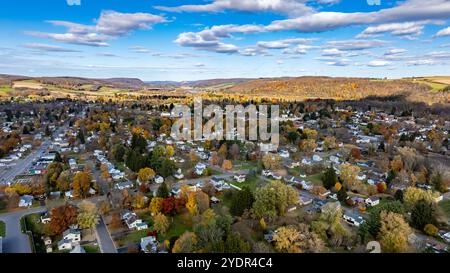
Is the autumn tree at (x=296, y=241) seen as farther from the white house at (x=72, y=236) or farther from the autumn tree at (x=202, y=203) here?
the white house at (x=72, y=236)

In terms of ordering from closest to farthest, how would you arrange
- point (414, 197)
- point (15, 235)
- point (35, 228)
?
point (15, 235) → point (35, 228) → point (414, 197)

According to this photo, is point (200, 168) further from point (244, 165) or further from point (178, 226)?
point (178, 226)

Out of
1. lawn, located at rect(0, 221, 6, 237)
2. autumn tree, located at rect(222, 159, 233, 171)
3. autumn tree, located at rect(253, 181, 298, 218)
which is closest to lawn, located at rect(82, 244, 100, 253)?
lawn, located at rect(0, 221, 6, 237)

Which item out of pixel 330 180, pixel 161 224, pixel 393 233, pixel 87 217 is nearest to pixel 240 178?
pixel 330 180

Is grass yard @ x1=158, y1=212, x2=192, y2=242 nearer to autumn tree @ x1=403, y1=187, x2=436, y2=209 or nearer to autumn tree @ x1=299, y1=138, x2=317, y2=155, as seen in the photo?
autumn tree @ x1=403, y1=187, x2=436, y2=209
